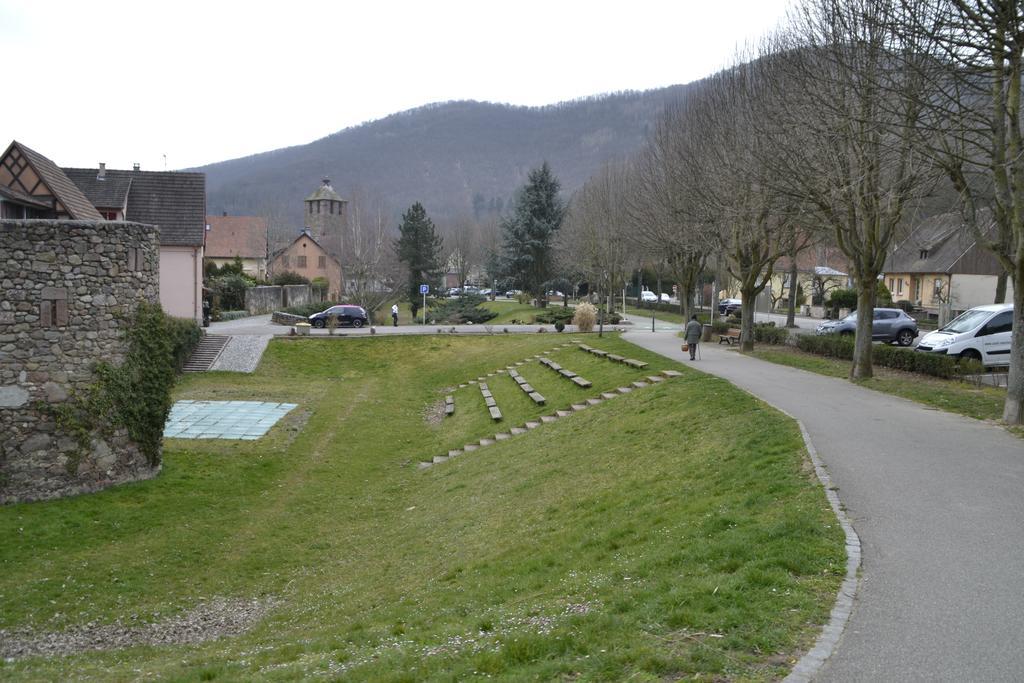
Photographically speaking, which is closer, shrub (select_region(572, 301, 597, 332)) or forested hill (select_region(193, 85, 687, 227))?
shrub (select_region(572, 301, 597, 332))

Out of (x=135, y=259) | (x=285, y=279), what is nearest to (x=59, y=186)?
(x=135, y=259)

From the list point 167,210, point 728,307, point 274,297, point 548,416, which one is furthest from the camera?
point 728,307

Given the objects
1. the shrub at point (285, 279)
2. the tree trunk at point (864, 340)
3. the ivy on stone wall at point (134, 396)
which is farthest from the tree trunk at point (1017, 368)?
the shrub at point (285, 279)

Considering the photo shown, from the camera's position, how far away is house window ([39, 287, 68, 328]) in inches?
557

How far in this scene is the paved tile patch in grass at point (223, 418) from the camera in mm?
20328

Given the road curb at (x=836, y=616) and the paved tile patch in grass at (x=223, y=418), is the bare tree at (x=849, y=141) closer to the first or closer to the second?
the road curb at (x=836, y=616)

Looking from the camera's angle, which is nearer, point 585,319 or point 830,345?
point 830,345

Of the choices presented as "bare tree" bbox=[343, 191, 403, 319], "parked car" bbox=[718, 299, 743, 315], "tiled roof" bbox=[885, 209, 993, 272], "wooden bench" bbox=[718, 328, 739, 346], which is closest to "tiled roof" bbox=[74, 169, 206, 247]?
"bare tree" bbox=[343, 191, 403, 319]

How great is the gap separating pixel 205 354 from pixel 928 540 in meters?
31.3

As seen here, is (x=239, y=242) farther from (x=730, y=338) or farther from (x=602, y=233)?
(x=730, y=338)

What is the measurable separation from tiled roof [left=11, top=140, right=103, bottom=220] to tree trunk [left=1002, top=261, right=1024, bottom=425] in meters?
32.1

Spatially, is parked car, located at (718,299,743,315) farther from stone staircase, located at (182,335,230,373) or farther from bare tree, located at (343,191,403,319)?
stone staircase, located at (182,335,230,373)

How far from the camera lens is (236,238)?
81.0 m

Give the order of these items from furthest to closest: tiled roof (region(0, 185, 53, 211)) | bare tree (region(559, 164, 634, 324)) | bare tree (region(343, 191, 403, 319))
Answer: bare tree (region(343, 191, 403, 319)) < bare tree (region(559, 164, 634, 324)) < tiled roof (region(0, 185, 53, 211))
